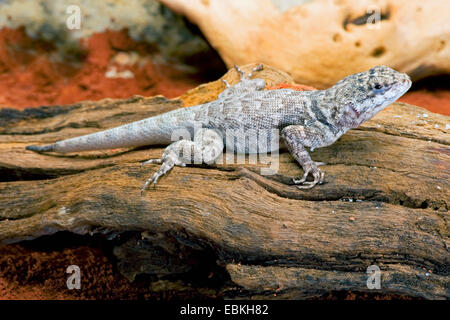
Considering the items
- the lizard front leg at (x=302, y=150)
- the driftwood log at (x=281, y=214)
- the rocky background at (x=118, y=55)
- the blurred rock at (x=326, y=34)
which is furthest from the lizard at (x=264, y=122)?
the blurred rock at (x=326, y=34)

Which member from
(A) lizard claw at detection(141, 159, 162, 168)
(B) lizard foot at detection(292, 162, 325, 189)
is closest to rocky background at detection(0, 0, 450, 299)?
(A) lizard claw at detection(141, 159, 162, 168)

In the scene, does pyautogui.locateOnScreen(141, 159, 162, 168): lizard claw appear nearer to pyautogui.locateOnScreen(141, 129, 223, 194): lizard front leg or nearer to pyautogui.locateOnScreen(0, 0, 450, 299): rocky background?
pyautogui.locateOnScreen(141, 129, 223, 194): lizard front leg

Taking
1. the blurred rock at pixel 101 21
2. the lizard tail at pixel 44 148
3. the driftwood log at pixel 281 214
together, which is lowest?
the driftwood log at pixel 281 214

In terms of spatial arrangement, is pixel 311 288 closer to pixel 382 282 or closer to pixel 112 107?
pixel 382 282

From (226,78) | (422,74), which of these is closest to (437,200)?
(226,78)

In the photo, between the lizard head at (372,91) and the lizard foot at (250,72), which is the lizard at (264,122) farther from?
the lizard foot at (250,72)
